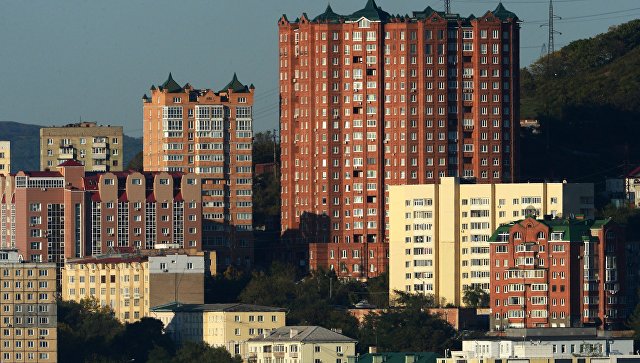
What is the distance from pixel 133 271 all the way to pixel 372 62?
2651 cm

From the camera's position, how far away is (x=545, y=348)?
472 feet

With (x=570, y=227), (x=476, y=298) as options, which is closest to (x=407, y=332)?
(x=570, y=227)

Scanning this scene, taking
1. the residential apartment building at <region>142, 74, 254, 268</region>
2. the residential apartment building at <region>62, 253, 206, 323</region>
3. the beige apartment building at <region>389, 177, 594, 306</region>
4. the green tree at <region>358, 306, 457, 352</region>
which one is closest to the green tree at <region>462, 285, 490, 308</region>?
the beige apartment building at <region>389, 177, 594, 306</region>

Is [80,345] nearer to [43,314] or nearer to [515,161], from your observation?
[43,314]

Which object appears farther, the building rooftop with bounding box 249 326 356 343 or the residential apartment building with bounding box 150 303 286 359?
the residential apartment building with bounding box 150 303 286 359

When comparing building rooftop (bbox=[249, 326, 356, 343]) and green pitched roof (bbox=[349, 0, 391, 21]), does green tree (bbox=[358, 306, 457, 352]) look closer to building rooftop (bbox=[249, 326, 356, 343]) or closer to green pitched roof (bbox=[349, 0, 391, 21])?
building rooftop (bbox=[249, 326, 356, 343])

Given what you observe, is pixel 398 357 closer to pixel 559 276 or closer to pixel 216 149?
pixel 559 276

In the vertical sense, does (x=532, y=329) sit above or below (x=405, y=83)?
below

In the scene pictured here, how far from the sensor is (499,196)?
177m

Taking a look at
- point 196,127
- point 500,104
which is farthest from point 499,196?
point 196,127

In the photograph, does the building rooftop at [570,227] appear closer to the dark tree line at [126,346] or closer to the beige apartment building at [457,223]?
the beige apartment building at [457,223]

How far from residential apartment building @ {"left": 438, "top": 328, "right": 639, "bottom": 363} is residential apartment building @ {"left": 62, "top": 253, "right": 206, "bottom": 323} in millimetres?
29212

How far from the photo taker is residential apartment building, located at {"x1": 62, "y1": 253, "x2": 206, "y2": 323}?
173000 millimetres

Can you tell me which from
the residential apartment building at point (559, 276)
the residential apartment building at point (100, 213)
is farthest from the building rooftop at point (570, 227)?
the residential apartment building at point (100, 213)
